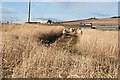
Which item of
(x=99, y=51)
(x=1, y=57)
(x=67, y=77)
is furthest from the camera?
(x=99, y=51)

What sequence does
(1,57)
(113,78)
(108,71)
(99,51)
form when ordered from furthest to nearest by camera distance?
(99,51)
(1,57)
(108,71)
(113,78)

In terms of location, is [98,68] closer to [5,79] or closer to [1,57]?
[5,79]

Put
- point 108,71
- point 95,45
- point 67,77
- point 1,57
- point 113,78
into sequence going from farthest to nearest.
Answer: point 95,45 → point 1,57 → point 108,71 → point 113,78 → point 67,77

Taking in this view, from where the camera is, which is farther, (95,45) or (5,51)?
(95,45)

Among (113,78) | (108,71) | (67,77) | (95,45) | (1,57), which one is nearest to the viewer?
(67,77)

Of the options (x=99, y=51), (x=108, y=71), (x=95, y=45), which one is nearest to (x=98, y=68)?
(x=108, y=71)

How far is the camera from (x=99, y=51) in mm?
14039

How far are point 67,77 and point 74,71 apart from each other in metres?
0.42

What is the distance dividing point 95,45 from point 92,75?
30.2 feet

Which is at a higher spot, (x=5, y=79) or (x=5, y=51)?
(x=5, y=51)

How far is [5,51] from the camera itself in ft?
28.0

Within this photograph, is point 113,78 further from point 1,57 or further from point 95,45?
point 95,45

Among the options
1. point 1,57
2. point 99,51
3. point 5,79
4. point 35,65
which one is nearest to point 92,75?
point 35,65

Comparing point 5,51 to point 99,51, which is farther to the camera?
point 99,51
